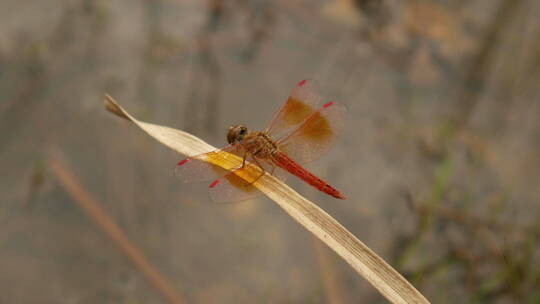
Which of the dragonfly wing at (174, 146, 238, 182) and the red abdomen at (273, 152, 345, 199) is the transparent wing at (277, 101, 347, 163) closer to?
the red abdomen at (273, 152, 345, 199)

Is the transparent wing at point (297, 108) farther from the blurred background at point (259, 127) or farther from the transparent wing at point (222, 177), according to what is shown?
the blurred background at point (259, 127)

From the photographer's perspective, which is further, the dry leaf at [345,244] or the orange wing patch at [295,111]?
the orange wing patch at [295,111]

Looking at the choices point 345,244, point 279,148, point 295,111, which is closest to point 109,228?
point 279,148

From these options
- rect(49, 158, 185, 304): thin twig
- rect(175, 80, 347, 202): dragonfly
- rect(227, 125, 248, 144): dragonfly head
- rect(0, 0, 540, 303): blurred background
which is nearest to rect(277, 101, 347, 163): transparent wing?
rect(175, 80, 347, 202): dragonfly

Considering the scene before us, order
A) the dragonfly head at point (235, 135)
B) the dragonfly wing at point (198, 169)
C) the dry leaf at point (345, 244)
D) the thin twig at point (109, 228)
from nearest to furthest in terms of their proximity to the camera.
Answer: the dry leaf at point (345, 244) → the dragonfly wing at point (198, 169) → the dragonfly head at point (235, 135) → the thin twig at point (109, 228)

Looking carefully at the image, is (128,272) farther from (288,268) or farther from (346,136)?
(346,136)

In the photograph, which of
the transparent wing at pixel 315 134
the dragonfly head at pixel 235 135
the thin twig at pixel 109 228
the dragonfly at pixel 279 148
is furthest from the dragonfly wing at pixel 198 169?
the thin twig at pixel 109 228

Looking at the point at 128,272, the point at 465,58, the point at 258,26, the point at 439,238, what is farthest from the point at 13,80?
the point at 465,58
